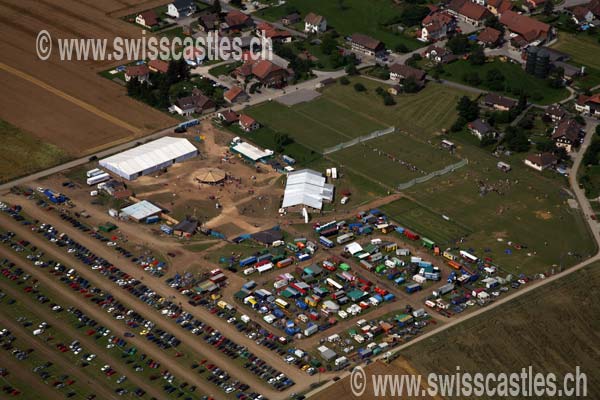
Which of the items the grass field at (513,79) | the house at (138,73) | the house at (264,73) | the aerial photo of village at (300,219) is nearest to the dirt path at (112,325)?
the aerial photo of village at (300,219)

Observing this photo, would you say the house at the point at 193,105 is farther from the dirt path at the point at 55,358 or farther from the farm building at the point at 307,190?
the dirt path at the point at 55,358

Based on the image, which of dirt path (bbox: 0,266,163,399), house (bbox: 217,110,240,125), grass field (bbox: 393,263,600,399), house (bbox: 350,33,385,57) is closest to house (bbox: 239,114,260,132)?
house (bbox: 217,110,240,125)

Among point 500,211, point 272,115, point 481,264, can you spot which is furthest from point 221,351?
point 272,115

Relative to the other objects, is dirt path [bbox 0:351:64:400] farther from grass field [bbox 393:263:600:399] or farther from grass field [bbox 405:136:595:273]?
grass field [bbox 405:136:595:273]

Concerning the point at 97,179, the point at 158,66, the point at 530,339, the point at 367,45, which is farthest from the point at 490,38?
the point at 530,339

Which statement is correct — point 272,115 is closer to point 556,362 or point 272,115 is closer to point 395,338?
point 395,338

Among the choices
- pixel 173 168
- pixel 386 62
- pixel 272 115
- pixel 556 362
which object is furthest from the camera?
pixel 386 62

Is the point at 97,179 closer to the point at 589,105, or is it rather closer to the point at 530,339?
the point at 530,339
